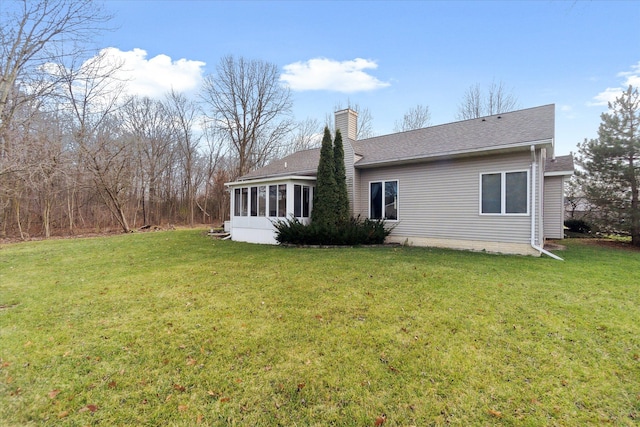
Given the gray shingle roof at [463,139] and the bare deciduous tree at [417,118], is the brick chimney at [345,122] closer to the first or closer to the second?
the gray shingle roof at [463,139]

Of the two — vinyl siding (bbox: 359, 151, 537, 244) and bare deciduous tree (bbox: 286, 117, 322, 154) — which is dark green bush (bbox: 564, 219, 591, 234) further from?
bare deciduous tree (bbox: 286, 117, 322, 154)

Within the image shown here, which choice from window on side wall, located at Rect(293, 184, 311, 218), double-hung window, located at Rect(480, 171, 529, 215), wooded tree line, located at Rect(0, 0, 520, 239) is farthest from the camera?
window on side wall, located at Rect(293, 184, 311, 218)

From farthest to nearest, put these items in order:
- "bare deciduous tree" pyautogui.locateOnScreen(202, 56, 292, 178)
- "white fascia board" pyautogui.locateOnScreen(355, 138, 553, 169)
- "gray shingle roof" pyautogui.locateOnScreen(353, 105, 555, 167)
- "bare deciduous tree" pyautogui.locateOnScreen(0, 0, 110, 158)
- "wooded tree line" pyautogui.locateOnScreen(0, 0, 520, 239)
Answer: "bare deciduous tree" pyautogui.locateOnScreen(202, 56, 292, 178) → "wooded tree line" pyautogui.locateOnScreen(0, 0, 520, 239) → "gray shingle roof" pyautogui.locateOnScreen(353, 105, 555, 167) → "white fascia board" pyautogui.locateOnScreen(355, 138, 553, 169) → "bare deciduous tree" pyautogui.locateOnScreen(0, 0, 110, 158)

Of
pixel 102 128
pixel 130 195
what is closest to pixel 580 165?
pixel 102 128

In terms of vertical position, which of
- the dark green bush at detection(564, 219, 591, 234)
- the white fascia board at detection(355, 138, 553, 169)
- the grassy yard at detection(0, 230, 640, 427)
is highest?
the white fascia board at detection(355, 138, 553, 169)

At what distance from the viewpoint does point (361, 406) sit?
2.29 m

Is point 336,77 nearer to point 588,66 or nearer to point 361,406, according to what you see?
point 588,66

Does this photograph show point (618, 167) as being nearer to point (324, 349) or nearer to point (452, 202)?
point (452, 202)

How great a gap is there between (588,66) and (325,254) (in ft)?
36.6

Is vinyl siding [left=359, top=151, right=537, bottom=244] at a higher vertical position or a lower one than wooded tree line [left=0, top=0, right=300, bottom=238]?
lower

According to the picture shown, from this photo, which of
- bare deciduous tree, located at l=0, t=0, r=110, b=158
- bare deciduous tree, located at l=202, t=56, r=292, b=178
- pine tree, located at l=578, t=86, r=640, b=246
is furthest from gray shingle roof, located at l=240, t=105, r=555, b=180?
bare deciduous tree, located at l=202, t=56, r=292, b=178

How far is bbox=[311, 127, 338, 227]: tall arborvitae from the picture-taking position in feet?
34.2

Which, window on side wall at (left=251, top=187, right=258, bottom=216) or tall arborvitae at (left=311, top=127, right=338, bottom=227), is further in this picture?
window on side wall at (left=251, top=187, right=258, bottom=216)

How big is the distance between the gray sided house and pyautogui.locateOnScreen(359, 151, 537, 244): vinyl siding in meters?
0.03
